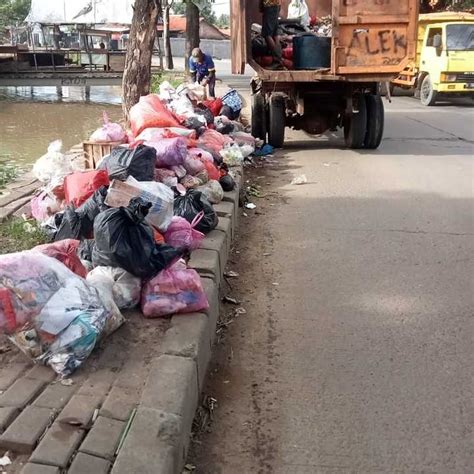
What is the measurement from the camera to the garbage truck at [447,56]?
16500mm

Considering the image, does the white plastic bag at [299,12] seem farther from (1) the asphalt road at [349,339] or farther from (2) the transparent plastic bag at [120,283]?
(2) the transparent plastic bag at [120,283]

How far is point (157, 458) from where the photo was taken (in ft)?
7.77

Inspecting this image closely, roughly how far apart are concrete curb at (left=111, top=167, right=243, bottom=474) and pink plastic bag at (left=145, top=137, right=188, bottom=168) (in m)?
2.07

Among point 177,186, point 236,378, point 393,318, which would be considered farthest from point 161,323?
point 177,186

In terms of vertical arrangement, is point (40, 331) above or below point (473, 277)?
above

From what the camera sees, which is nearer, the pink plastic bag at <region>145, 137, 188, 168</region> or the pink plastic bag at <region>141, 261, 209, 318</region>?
the pink plastic bag at <region>141, 261, 209, 318</region>

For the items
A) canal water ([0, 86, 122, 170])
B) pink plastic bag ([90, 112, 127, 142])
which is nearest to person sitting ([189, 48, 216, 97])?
canal water ([0, 86, 122, 170])

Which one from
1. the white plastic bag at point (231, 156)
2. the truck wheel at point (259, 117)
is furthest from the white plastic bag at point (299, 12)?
the white plastic bag at point (231, 156)

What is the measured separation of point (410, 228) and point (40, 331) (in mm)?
4173

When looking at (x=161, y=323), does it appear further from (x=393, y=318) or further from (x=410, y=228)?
(x=410, y=228)

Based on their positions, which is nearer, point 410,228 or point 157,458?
point 157,458

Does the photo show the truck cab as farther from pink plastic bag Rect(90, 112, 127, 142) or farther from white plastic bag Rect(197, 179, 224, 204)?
white plastic bag Rect(197, 179, 224, 204)

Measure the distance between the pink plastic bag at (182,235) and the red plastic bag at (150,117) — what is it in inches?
114

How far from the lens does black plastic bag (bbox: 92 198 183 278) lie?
11.6 feet
